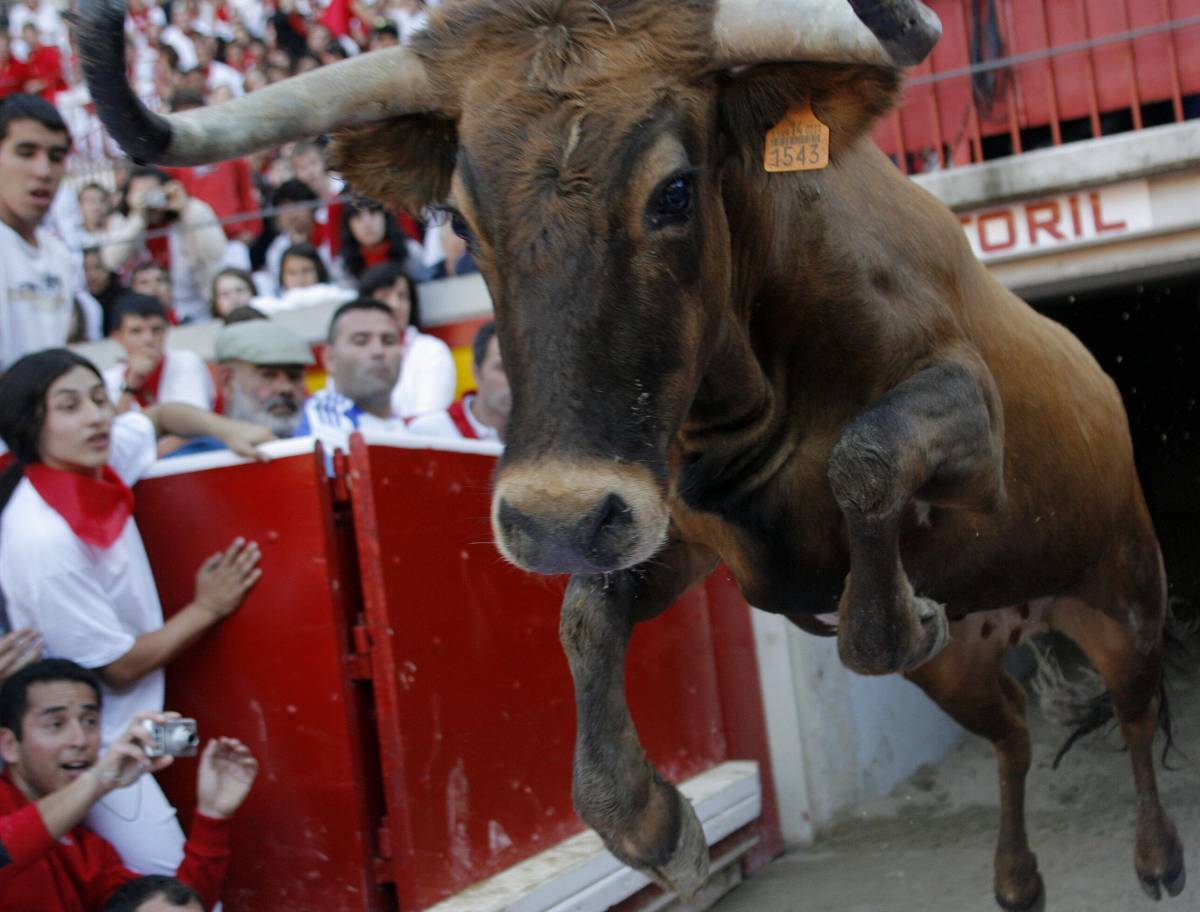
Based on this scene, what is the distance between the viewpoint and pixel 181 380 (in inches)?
261

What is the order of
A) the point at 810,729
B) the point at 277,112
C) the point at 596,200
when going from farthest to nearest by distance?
1. the point at 810,729
2. the point at 277,112
3. the point at 596,200

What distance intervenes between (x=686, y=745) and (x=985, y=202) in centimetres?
267

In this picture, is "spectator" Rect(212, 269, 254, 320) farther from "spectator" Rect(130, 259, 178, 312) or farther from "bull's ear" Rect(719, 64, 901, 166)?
"bull's ear" Rect(719, 64, 901, 166)

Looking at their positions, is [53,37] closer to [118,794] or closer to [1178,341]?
[1178,341]

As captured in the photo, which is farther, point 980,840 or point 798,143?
point 980,840

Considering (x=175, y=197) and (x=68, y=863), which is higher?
(x=175, y=197)

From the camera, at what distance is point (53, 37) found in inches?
569

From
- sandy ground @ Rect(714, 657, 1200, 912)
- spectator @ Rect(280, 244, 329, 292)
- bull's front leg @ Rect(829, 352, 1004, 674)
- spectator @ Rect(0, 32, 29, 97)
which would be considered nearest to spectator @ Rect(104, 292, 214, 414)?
spectator @ Rect(280, 244, 329, 292)

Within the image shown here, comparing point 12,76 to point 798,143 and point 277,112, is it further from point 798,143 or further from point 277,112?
point 798,143

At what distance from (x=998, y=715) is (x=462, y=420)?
2.27 meters

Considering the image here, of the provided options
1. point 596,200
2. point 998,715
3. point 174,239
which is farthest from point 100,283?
point 596,200

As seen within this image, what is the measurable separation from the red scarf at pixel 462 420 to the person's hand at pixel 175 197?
4.64 meters

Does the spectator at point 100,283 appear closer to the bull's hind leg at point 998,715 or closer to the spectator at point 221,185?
the spectator at point 221,185

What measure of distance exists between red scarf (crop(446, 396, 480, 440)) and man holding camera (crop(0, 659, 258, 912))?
218 cm
